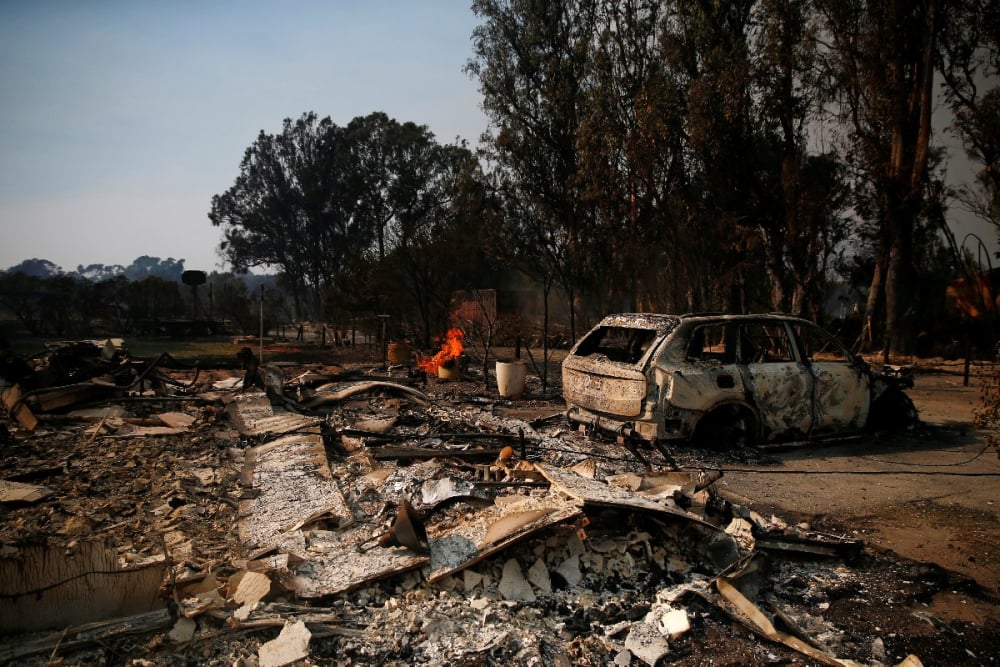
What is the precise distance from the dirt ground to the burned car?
1.15 ft

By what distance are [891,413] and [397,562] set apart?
7.35 metres

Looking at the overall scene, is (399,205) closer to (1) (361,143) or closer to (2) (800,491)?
(1) (361,143)

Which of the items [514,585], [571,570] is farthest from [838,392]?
[514,585]

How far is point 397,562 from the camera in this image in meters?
3.86

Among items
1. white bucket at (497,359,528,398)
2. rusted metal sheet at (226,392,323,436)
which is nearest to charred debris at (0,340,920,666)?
rusted metal sheet at (226,392,323,436)

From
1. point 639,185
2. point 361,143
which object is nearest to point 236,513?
point 639,185

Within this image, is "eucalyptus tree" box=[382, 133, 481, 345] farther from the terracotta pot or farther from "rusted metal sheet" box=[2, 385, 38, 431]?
"rusted metal sheet" box=[2, 385, 38, 431]

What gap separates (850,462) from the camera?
6.72m

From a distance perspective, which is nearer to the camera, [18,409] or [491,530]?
[491,530]

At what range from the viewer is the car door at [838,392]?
7.17m

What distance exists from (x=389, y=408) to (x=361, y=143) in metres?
34.7

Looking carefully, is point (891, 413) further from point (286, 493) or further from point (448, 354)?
point (448, 354)

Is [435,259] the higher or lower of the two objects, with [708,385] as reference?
higher

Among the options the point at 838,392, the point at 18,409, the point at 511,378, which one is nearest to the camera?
the point at 838,392
